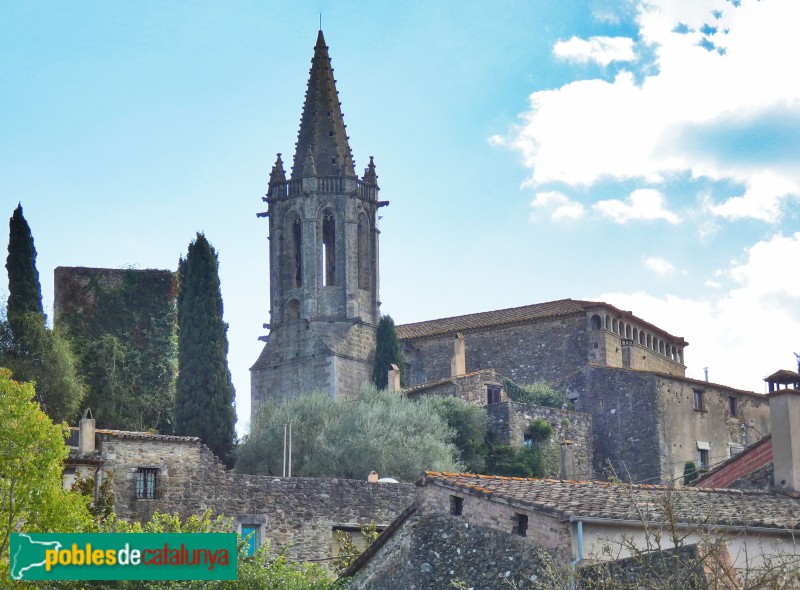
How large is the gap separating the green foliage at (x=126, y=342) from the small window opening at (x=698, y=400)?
55.6 ft

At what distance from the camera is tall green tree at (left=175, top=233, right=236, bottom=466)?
47594 millimetres

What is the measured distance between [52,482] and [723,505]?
10771mm

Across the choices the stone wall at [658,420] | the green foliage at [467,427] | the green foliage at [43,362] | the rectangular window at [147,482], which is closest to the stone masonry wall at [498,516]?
the rectangular window at [147,482]

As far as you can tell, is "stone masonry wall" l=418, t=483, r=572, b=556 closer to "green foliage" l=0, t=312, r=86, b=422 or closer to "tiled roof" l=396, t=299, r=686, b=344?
"green foliage" l=0, t=312, r=86, b=422

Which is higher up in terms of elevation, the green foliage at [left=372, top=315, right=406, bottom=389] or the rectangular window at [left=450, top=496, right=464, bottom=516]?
the green foliage at [left=372, top=315, right=406, bottom=389]

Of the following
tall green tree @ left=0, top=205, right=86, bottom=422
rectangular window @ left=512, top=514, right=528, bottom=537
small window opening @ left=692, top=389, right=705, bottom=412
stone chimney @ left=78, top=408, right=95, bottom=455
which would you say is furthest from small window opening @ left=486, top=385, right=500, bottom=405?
rectangular window @ left=512, top=514, right=528, bottom=537

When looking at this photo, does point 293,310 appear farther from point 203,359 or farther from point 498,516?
point 498,516

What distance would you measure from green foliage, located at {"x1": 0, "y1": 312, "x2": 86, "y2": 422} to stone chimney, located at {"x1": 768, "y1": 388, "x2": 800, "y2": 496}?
24828mm

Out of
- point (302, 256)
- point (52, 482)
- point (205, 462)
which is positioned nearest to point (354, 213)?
point (302, 256)

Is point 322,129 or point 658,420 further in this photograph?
point 322,129

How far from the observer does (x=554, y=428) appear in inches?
1981

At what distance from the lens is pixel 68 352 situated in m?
48.6

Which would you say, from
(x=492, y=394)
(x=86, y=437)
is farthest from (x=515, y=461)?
(x=86, y=437)

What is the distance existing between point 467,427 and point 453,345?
10264 millimetres
